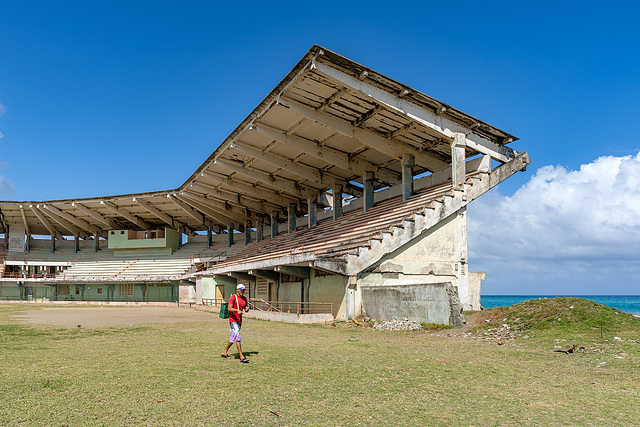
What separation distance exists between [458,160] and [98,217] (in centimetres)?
3828

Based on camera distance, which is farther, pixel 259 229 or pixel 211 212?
pixel 211 212

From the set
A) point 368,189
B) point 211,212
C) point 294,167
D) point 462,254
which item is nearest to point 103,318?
point 294,167

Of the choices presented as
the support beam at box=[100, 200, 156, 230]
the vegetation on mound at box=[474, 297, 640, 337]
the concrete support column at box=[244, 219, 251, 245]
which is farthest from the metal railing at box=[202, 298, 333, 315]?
the support beam at box=[100, 200, 156, 230]

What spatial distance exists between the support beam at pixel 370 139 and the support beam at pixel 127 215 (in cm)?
2920

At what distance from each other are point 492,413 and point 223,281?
29776mm

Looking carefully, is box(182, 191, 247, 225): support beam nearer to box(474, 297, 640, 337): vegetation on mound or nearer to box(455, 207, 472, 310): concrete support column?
box(455, 207, 472, 310): concrete support column

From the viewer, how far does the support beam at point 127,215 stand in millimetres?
45791

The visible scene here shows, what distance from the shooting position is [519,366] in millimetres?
8508

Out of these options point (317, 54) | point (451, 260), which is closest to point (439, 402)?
point (317, 54)

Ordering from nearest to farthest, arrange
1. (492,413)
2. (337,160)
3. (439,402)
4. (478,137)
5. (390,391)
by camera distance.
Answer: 1. (492,413)
2. (439,402)
3. (390,391)
4. (478,137)
5. (337,160)

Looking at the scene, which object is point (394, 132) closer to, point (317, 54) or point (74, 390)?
point (317, 54)

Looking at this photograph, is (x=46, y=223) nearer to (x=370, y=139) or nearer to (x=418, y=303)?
(x=370, y=139)

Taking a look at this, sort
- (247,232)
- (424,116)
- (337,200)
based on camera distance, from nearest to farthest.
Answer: (424,116) → (337,200) → (247,232)

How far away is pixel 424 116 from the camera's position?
21859mm
